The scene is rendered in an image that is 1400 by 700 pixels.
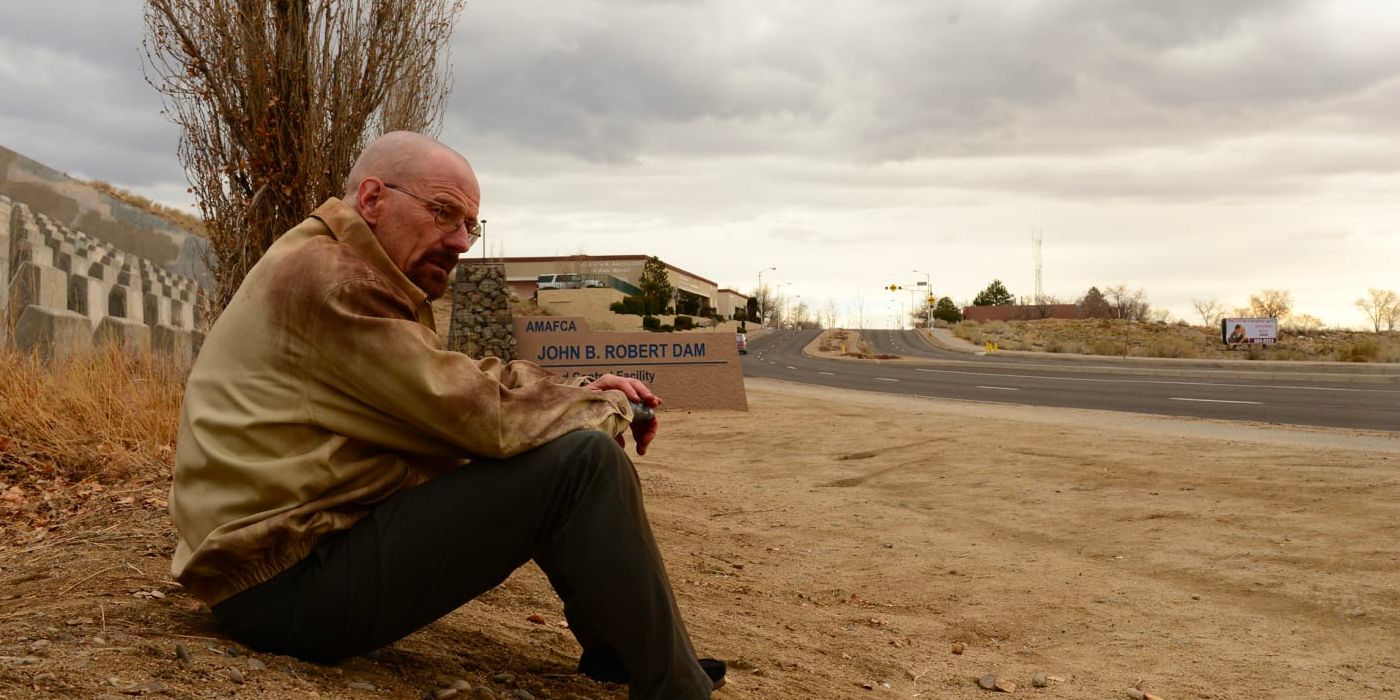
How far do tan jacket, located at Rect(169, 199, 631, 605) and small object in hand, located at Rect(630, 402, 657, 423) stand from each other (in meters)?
0.36

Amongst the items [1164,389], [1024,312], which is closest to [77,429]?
[1164,389]

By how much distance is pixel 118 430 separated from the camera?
584 centimetres

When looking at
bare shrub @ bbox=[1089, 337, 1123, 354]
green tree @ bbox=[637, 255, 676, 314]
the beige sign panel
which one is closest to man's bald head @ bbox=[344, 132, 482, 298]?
the beige sign panel

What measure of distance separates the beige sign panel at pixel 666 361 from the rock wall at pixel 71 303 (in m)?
5.46

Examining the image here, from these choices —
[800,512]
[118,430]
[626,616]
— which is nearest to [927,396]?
[800,512]

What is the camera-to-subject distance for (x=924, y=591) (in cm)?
555

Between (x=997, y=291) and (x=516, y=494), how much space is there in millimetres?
126835

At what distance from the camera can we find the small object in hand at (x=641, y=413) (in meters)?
2.85

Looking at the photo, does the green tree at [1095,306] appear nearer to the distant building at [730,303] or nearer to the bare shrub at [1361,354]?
the distant building at [730,303]

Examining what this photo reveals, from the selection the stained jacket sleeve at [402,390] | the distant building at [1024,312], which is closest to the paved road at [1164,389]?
the stained jacket sleeve at [402,390]

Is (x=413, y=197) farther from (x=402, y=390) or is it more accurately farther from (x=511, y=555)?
(x=511, y=555)

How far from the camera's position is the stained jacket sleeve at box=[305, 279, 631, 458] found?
2279mm

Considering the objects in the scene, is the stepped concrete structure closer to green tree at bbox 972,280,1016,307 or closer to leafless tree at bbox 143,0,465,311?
leafless tree at bbox 143,0,465,311

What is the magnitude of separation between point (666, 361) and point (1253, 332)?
42.5m
